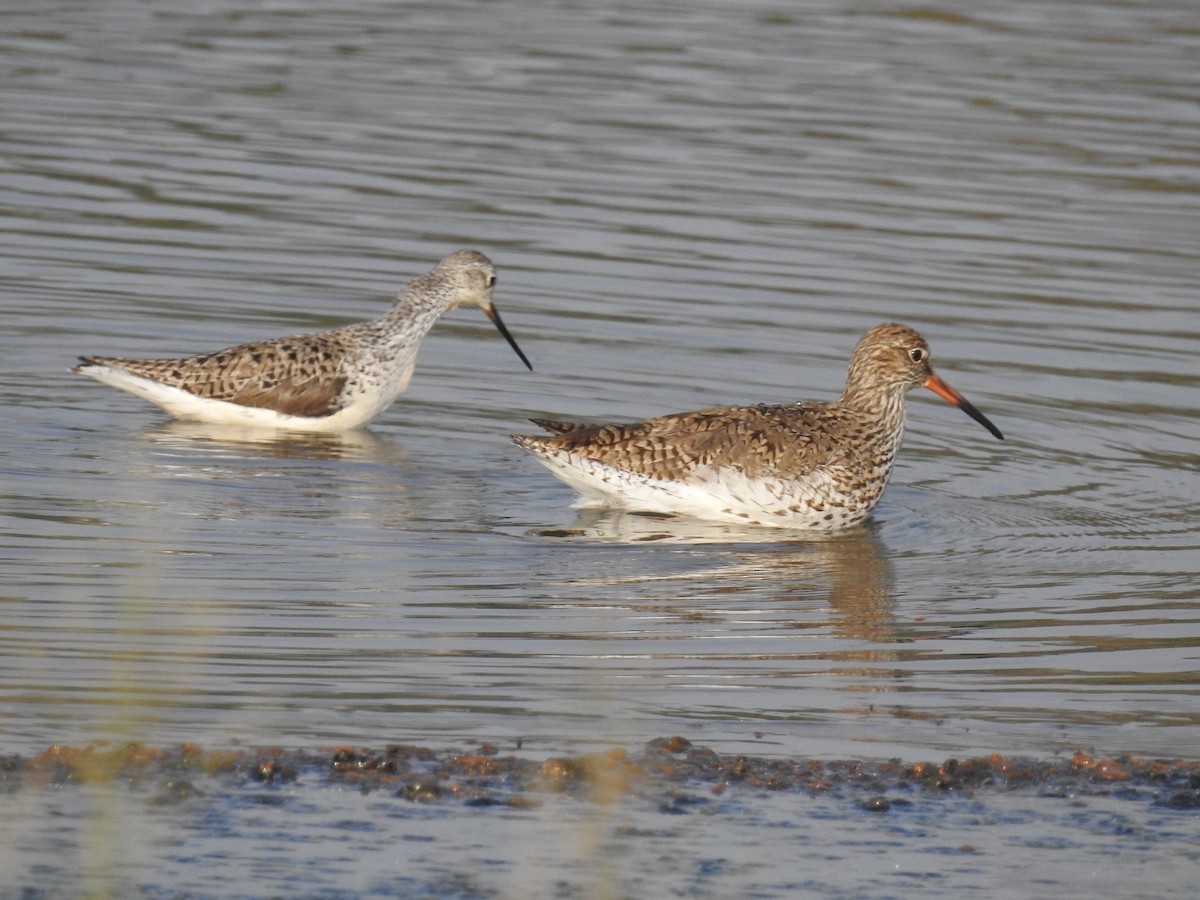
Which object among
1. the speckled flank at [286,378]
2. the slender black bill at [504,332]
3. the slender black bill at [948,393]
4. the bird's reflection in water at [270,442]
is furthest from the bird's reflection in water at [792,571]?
the slender black bill at [504,332]

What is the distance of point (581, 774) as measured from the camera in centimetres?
723

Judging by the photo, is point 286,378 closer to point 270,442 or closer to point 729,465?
point 270,442

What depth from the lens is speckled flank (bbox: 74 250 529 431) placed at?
1342cm

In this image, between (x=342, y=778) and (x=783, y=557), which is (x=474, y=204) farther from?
(x=342, y=778)

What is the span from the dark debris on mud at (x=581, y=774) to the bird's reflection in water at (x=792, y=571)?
4.51 ft

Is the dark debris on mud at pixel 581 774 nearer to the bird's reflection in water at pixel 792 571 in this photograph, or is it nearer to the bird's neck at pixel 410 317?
the bird's reflection in water at pixel 792 571

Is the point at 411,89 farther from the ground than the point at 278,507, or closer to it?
farther from the ground

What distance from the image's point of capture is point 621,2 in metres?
26.4

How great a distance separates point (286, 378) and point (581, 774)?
683 cm

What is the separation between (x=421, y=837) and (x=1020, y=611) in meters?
3.90

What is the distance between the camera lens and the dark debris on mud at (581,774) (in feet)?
22.9

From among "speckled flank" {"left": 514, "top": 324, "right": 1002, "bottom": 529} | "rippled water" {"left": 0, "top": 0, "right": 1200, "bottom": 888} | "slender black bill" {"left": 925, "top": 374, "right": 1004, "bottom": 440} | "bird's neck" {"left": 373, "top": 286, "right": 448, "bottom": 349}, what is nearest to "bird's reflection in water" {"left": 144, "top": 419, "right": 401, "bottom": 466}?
"rippled water" {"left": 0, "top": 0, "right": 1200, "bottom": 888}

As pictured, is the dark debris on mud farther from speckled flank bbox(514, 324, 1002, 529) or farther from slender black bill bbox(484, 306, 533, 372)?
slender black bill bbox(484, 306, 533, 372)

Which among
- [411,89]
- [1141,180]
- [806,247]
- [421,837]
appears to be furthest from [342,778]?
[411,89]
